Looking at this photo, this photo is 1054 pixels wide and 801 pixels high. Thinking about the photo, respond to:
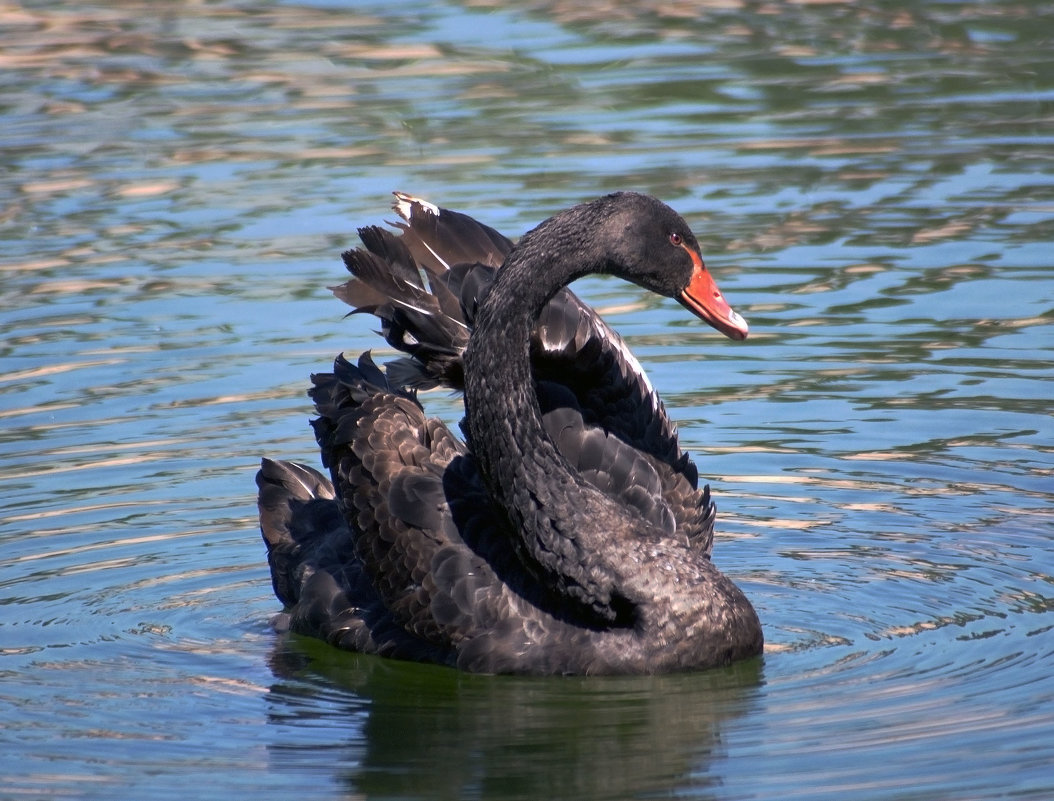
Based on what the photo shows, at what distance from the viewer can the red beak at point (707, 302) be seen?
7.72m

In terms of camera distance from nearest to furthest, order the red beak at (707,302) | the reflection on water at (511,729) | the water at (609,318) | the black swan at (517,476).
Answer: the reflection on water at (511,729), the water at (609,318), the black swan at (517,476), the red beak at (707,302)

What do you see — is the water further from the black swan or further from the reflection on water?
the black swan

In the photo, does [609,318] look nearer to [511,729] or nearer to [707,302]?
[707,302]

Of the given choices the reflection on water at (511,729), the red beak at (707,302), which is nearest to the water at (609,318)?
the reflection on water at (511,729)

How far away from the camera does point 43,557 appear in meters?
8.98

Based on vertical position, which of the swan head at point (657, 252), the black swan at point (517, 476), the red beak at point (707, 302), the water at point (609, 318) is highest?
the swan head at point (657, 252)

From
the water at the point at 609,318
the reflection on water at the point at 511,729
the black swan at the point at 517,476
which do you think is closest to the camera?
the reflection on water at the point at 511,729

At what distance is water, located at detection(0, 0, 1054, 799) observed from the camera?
6801 mm

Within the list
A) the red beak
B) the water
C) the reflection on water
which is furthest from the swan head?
the reflection on water

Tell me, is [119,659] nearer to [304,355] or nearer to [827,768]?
[827,768]

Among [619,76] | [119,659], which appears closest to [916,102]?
[619,76]

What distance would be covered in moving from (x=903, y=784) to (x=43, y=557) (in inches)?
178

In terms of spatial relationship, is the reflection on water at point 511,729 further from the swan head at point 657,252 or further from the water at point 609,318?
the swan head at point 657,252

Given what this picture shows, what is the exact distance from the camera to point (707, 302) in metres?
7.78
